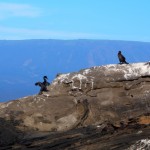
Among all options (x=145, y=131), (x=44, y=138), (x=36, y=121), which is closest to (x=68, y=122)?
(x=36, y=121)

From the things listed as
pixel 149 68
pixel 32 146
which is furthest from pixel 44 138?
pixel 149 68

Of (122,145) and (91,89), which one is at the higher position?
(91,89)

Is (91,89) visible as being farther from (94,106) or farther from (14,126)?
(14,126)

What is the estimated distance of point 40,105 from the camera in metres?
28.9

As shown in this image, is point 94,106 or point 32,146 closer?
point 32,146

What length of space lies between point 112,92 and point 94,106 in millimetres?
1382

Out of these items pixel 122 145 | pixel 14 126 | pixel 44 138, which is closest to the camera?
pixel 122 145

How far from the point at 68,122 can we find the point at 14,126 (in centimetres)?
295

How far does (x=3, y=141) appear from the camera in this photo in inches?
971

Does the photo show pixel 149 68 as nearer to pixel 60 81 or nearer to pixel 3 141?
pixel 60 81

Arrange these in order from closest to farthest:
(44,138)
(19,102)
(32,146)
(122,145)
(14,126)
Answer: (122,145), (32,146), (44,138), (14,126), (19,102)

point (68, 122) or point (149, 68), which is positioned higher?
point (149, 68)

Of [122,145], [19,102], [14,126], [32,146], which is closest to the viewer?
[122,145]

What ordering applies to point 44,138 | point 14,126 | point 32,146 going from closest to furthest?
point 32,146 → point 44,138 → point 14,126
